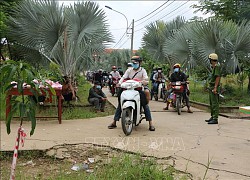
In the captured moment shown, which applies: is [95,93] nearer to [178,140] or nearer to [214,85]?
[214,85]

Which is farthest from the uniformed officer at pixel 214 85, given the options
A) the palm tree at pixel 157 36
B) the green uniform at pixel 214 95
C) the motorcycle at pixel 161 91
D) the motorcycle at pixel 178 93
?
the palm tree at pixel 157 36

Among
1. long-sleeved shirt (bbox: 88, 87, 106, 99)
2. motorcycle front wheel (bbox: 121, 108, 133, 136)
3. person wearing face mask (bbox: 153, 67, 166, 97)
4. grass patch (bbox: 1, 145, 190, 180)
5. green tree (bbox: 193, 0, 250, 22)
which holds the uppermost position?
green tree (bbox: 193, 0, 250, 22)

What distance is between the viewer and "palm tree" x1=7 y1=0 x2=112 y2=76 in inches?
299

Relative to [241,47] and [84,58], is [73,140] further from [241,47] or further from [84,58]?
[241,47]

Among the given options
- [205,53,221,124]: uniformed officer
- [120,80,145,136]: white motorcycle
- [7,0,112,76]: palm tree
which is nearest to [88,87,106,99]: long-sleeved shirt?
[7,0,112,76]: palm tree

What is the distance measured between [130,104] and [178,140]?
40.9 inches

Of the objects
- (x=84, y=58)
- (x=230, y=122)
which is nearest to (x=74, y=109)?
(x=84, y=58)

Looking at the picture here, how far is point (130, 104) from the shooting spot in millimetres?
5062

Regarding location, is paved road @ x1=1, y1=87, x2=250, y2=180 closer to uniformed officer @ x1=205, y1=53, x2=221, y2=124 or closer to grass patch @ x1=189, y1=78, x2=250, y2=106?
uniformed officer @ x1=205, y1=53, x2=221, y2=124

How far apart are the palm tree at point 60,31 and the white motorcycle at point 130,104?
3219mm

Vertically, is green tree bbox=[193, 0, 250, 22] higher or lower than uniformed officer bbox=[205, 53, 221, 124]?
higher

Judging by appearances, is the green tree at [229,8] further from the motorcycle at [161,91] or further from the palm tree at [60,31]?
the palm tree at [60,31]

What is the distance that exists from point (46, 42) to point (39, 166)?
487 centimetres

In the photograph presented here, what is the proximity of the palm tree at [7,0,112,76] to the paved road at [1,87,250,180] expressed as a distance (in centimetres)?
250
